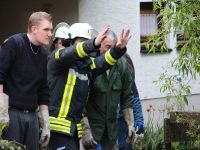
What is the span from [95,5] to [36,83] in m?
7.36

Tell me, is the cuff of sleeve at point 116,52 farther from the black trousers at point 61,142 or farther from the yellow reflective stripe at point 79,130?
the black trousers at point 61,142

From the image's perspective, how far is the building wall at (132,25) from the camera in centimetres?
1355

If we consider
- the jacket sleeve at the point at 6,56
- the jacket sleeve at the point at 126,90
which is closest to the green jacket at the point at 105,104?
the jacket sleeve at the point at 126,90

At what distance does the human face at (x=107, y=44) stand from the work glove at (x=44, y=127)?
1.05m

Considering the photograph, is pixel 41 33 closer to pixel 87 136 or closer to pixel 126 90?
pixel 87 136

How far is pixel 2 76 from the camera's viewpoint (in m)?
6.17

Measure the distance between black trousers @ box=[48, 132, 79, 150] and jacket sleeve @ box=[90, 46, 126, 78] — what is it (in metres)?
0.70

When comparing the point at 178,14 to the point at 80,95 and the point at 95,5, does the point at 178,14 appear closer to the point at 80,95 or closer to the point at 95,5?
the point at 80,95

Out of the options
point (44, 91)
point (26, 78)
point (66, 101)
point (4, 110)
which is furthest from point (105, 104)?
point (4, 110)

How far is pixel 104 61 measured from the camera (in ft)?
22.5

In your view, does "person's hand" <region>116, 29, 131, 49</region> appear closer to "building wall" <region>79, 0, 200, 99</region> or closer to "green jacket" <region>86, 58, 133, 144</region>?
"green jacket" <region>86, 58, 133, 144</region>

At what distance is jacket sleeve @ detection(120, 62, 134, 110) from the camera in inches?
296

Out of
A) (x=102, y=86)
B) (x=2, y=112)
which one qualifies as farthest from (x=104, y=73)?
(x=2, y=112)

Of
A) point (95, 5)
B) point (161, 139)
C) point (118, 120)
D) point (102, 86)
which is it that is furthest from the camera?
point (95, 5)
